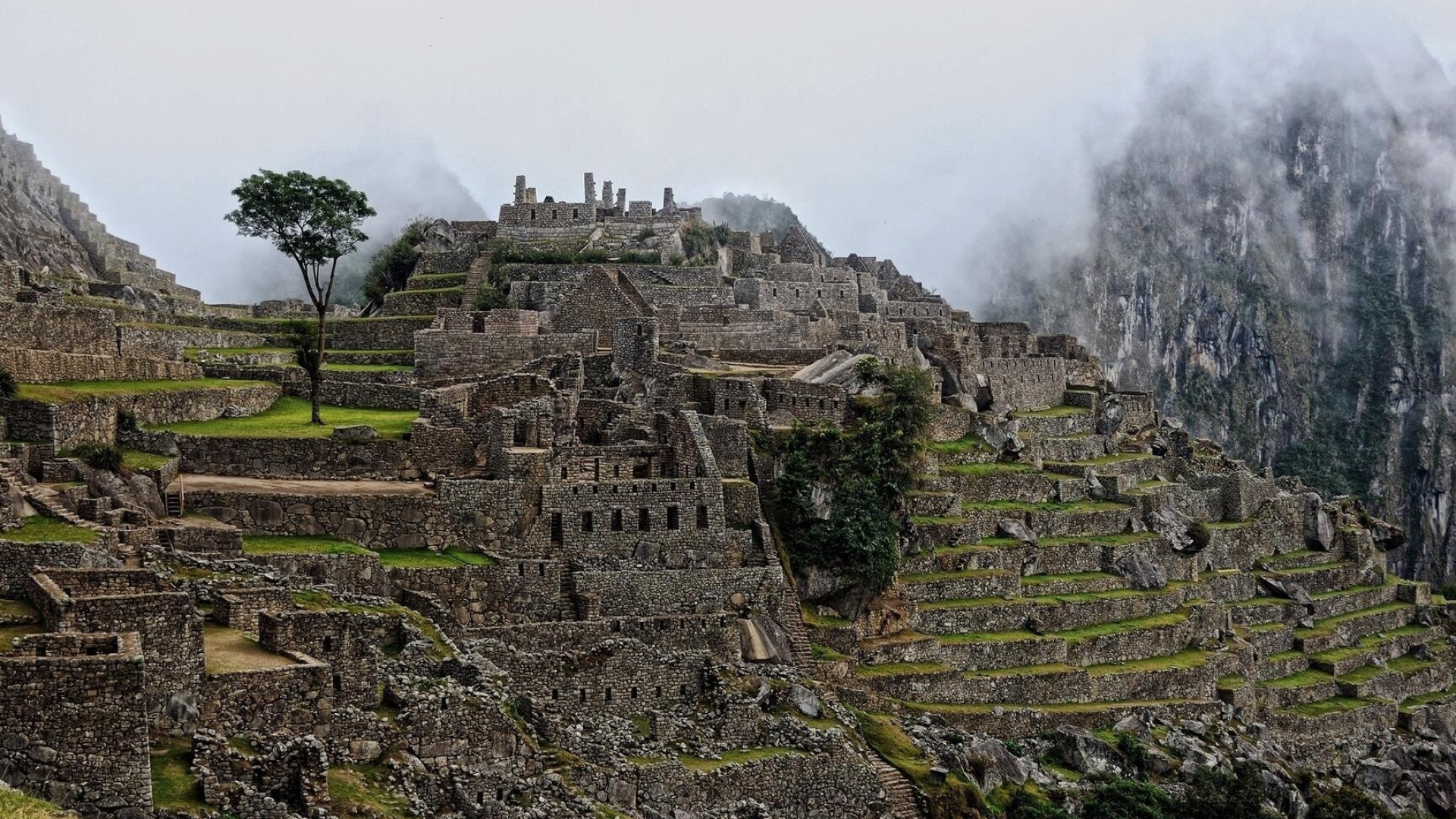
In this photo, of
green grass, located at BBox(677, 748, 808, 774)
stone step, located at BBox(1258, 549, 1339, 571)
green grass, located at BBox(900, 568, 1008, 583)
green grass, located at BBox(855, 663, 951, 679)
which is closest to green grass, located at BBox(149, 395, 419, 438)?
green grass, located at BBox(677, 748, 808, 774)

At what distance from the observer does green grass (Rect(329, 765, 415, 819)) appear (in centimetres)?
2156

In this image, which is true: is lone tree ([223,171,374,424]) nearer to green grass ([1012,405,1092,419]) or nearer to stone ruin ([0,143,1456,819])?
stone ruin ([0,143,1456,819])

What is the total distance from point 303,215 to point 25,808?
25240mm

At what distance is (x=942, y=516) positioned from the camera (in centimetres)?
4222

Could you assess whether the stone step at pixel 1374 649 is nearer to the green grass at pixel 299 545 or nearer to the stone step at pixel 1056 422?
the stone step at pixel 1056 422

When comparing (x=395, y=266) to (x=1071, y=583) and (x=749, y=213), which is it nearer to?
(x=1071, y=583)

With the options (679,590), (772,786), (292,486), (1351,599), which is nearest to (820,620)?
(679,590)

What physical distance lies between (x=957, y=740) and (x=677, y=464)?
8711 mm

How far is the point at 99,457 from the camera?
2889 centimetres

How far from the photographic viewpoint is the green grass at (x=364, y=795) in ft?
70.7

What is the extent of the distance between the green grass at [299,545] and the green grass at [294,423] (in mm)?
3973

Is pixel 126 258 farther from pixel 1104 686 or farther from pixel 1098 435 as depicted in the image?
pixel 1104 686

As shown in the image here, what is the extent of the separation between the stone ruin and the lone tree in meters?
3.57

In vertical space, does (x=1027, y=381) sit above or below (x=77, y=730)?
above
